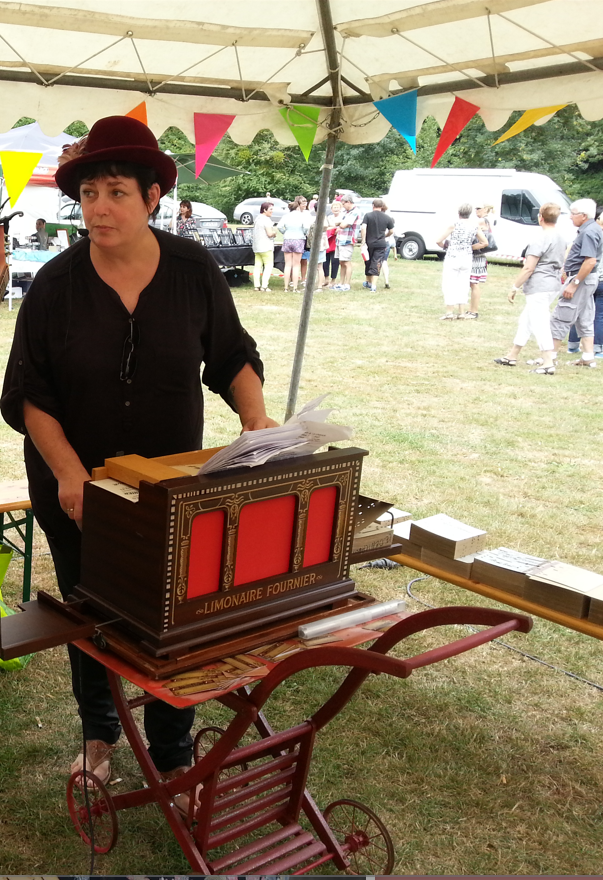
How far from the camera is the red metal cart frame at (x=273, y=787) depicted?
150 centimetres

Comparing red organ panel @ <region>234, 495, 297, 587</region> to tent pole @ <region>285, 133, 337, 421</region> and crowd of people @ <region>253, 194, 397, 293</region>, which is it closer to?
tent pole @ <region>285, 133, 337, 421</region>

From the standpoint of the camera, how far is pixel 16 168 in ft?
11.1

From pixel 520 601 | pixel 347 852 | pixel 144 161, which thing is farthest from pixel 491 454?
pixel 144 161

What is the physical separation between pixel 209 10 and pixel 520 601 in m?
2.28

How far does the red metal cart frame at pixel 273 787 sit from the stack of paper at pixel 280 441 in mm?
358

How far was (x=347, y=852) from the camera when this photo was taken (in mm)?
2066

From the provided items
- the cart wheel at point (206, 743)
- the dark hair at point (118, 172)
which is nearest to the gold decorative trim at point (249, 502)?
the dark hair at point (118, 172)

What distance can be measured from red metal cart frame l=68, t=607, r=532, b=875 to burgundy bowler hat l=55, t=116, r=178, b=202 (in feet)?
3.38

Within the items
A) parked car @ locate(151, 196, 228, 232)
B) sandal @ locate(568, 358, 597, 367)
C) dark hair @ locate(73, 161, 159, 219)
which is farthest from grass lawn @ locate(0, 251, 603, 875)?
parked car @ locate(151, 196, 228, 232)

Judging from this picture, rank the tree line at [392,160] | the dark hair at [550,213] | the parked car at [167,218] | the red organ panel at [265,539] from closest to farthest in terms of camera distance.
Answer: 1. the red organ panel at [265,539]
2. the dark hair at [550,213]
3. the parked car at [167,218]
4. the tree line at [392,160]

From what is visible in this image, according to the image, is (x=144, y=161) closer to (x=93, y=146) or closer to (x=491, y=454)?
(x=93, y=146)

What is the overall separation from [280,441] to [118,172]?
656mm

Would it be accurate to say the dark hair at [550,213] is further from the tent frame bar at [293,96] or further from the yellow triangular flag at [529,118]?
the yellow triangular flag at [529,118]

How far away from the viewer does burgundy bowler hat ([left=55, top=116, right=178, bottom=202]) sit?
1.70 meters
